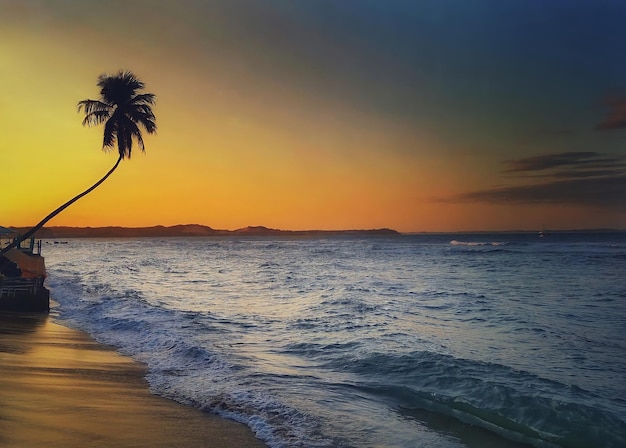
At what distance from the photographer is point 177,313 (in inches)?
707

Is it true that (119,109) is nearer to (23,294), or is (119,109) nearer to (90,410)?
(23,294)

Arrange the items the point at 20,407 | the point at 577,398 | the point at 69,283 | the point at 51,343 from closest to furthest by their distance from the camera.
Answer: the point at 20,407
the point at 577,398
the point at 51,343
the point at 69,283

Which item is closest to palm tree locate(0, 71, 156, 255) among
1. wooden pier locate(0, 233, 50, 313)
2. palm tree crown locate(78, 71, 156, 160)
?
palm tree crown locate(78, 71, 156, 160)

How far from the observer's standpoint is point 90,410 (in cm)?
674

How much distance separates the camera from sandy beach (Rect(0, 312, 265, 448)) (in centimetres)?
579

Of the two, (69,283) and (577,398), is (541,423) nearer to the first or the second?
(577,398)

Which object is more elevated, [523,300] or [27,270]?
[27,270]

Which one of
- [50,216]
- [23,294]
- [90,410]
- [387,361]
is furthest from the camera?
[50,216]

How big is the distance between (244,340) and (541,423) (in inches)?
321

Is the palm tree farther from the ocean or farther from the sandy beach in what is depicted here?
the sandy beach

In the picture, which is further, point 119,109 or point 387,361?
point 119,109

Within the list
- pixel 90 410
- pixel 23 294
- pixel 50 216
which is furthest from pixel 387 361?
pixel 50 216

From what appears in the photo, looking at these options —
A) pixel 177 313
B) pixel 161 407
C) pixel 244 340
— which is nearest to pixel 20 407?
pixel 161 407

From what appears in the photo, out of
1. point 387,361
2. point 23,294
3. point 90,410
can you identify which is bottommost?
point 387,361
